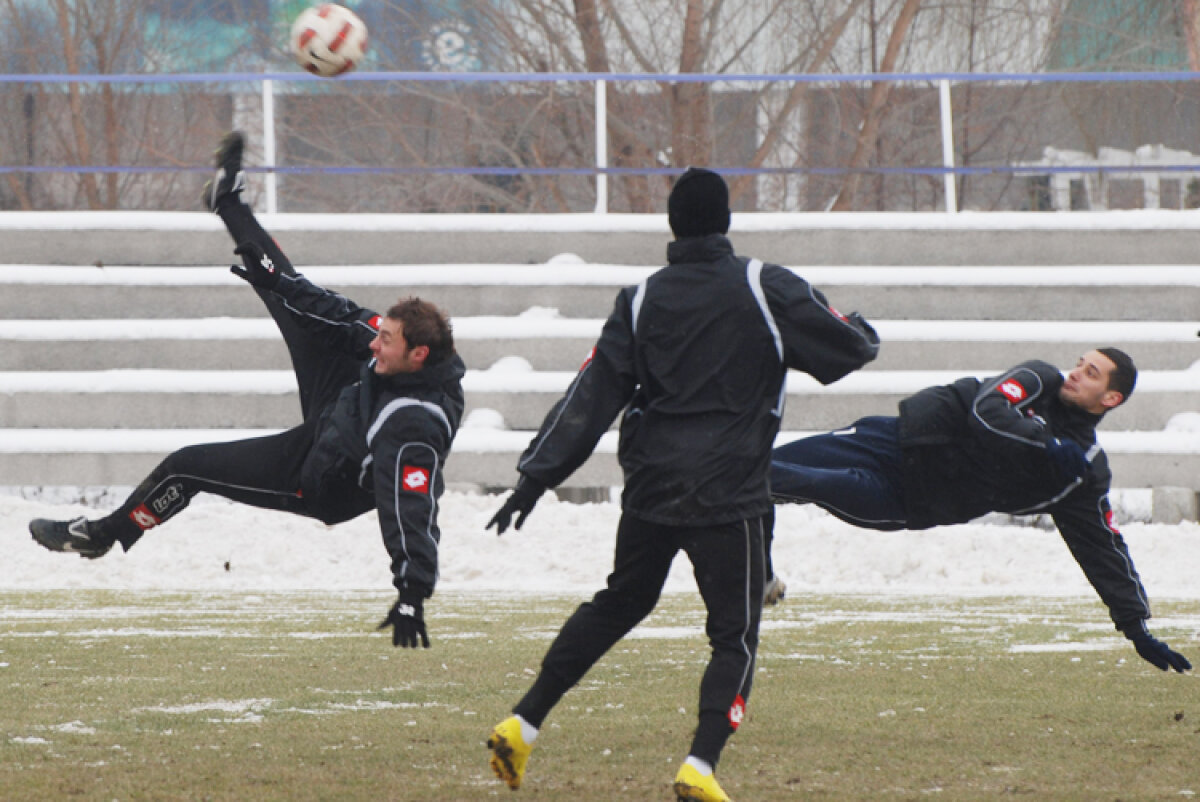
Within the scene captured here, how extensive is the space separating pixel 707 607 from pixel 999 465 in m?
2.49

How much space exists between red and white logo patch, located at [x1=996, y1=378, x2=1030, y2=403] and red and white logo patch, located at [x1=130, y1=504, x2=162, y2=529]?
350 cm

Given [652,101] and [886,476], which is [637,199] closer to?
[652,101]

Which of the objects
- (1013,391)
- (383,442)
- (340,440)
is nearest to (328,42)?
(340,440)

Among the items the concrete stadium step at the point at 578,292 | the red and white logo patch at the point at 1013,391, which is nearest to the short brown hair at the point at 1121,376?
the red and white logo patch at the point at 1013,391

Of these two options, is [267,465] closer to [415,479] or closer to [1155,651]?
[415,479]

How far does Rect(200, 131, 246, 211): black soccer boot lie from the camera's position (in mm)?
7602

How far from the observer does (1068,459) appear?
6.45 meters

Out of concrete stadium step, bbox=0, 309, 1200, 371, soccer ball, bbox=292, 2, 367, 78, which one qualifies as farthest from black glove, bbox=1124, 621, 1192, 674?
concrete stadium step, bbox=0, 309, 1200, 371

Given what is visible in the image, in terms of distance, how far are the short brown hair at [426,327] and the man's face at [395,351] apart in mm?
18

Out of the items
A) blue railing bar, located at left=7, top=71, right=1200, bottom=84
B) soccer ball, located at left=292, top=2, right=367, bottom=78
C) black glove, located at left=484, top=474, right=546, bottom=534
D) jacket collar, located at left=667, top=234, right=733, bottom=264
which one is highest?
blue railing bar, located at left=7, top=71, right=1200, bottom=84

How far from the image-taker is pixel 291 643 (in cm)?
815

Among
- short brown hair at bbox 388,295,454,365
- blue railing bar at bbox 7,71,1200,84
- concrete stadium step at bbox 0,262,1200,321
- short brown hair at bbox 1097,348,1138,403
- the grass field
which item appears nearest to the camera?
the grass field

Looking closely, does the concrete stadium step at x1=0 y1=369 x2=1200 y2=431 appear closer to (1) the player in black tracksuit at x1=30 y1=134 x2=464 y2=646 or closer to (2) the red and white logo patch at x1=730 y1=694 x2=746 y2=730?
(1) the player in black tracksuit at x1=30 y1=134 x2=464 y2=646

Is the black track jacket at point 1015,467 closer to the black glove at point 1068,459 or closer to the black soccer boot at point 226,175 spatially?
the black glove at point 1068,459
